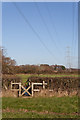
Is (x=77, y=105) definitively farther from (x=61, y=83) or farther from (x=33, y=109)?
(x=61, y=83)

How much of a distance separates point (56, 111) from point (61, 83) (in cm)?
463

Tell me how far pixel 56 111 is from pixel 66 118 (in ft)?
3.94

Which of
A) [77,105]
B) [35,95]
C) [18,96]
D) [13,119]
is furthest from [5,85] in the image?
[13,119]

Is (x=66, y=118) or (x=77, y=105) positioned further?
(x=77, y=105)

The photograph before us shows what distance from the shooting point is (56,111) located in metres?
6.85

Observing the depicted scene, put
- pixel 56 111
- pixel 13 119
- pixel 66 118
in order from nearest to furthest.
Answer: pixel 13 119 < pixel 66 118 < pixel 56 111

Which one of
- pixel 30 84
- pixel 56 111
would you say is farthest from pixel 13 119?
pixel 30 84

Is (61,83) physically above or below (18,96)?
above

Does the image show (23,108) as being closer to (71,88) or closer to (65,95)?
(65,95)

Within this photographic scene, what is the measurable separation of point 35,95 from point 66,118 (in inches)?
191

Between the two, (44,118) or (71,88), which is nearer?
(44,118)

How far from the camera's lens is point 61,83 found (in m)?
11.4

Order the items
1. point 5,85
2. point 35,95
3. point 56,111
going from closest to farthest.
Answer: point 56,111
point 35,95
point 5,85

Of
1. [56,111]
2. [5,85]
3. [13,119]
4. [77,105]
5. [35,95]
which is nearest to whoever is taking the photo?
[13,119]
